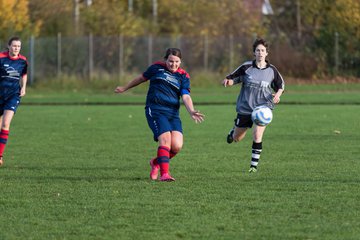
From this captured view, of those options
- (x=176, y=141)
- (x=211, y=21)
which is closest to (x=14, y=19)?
(x=211, y=21)

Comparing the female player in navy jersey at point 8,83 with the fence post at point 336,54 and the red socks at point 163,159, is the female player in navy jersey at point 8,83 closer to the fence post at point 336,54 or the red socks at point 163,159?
the red socks at point 163,159

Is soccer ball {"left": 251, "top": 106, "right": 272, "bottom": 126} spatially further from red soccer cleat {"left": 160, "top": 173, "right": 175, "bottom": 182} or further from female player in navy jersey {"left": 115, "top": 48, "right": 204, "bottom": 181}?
red soccer cleat {"left": 160, "top": 173, "right": 175, "bottom": 182}

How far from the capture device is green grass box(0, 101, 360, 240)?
27.6 feet

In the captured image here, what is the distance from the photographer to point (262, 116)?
12898mm

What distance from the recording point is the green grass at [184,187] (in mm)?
8406

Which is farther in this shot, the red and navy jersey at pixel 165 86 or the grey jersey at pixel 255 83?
the grey jersey at pixel 255 83

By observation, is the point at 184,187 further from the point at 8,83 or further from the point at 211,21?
the point at 211,21

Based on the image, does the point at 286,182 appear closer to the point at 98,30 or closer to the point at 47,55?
the point at 47,55

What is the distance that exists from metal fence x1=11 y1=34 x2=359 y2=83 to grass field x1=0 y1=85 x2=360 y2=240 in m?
23.3

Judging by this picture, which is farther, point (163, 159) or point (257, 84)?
point (257, 84)

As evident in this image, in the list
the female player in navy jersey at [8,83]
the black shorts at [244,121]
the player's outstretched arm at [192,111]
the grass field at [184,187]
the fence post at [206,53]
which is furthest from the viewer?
the fence post at [206,53]

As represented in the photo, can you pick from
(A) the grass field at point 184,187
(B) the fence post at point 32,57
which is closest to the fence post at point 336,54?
(B) the fence post at point 32,57

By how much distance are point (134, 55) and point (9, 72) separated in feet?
99.4

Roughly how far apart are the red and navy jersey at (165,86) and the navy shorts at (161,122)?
0.08 metres
